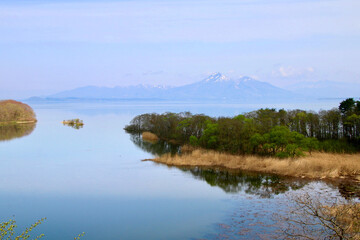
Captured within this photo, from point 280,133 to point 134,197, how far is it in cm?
1362

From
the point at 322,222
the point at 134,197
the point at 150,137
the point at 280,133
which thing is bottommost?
the point at 134,197

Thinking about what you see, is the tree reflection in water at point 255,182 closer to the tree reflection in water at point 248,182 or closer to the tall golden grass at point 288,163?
the tree reflection in water at point 248,182

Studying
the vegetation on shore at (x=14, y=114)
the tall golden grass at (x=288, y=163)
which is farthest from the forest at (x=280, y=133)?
the vegetation on shore at (x=14, y=114)

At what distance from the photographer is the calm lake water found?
17672mm

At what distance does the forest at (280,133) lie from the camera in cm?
3068

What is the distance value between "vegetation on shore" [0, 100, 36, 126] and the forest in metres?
50.6

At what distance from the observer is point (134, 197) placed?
77.9 feet

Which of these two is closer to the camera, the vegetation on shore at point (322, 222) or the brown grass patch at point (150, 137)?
the vegetation on shore at point (322, 222)

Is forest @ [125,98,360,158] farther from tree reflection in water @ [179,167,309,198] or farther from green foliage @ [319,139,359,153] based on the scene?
tree reflection in water @ [179,167,309,198]

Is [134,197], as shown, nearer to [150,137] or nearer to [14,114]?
[150,137]

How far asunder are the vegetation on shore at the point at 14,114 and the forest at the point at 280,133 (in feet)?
166

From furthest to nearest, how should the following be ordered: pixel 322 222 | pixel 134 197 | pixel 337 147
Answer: pixel 337 147 < pixel 134 197 < pixel 322 222

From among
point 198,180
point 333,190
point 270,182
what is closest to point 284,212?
point 333,190

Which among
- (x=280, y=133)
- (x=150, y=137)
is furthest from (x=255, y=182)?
(x=150, y=137)
